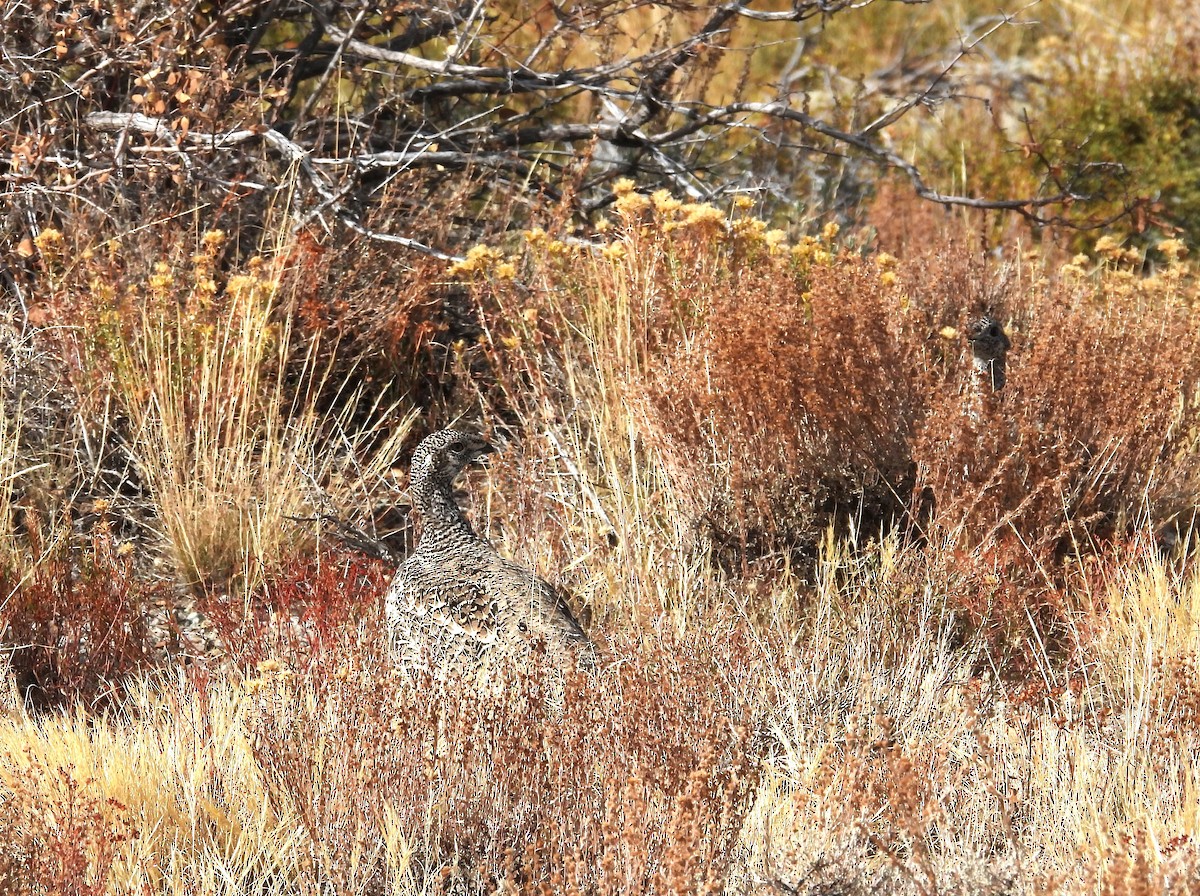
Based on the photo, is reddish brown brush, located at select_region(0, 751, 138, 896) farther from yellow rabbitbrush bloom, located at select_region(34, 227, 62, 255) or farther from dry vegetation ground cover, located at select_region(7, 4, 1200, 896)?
yellow rabbitbrush bloom, located at select_region(34, 227, 62, 255)

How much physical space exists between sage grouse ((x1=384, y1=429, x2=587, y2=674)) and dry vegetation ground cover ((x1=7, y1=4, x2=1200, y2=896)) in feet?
0.42

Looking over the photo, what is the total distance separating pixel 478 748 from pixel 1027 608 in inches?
66.3

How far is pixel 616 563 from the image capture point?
443cm

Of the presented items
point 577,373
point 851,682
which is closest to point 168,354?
point 577,373

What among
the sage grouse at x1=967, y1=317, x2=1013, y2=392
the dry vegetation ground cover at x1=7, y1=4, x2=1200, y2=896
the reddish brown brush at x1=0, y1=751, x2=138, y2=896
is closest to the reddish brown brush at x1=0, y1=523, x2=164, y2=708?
the dry vegetation ground cover at x1=7, y1=4, x2=1200, y2=896

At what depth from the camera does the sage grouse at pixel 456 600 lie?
370cm

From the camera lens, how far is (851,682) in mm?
3717

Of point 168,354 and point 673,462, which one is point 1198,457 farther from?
point 168,354

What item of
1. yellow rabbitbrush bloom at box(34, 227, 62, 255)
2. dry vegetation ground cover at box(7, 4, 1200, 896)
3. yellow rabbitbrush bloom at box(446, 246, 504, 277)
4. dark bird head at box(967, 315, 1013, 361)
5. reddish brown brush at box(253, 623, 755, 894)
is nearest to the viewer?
reddish brown brush at box(253, 623, 755, 894)

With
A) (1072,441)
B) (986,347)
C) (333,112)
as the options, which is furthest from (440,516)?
(333,112)

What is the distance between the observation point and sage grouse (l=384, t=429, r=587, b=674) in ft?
12.1

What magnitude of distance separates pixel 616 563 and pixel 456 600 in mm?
741

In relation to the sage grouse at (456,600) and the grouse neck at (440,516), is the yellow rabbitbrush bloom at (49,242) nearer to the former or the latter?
the sage grouse at (456,600)

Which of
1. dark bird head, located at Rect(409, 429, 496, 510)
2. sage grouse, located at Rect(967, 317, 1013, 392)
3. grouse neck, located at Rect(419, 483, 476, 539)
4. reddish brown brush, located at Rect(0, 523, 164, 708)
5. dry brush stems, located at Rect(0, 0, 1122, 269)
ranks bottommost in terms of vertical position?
reddish brown brush, located at Rect(0, 523, 164, 708)
